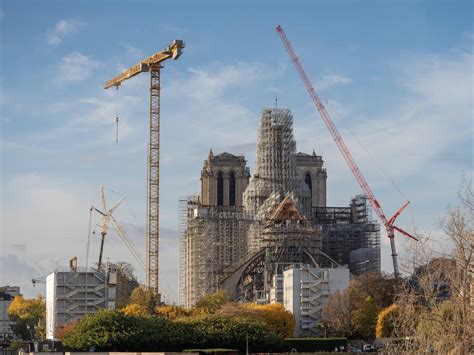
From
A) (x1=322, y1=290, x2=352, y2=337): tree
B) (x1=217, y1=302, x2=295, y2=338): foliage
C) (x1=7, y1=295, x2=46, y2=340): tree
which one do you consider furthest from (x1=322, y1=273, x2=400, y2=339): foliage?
(x1=7, y1=295, x2=46, y2=340): tree

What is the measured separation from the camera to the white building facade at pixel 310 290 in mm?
136750

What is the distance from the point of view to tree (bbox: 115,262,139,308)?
6038 inches

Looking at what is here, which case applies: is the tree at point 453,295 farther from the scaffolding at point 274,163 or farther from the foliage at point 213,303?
the scaffolding at point 274,163

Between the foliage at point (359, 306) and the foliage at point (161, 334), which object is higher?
the foliage at point (359, 306)

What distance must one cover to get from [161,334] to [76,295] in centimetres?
4397

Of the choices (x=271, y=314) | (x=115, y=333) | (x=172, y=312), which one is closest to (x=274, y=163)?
(x=271, y=314)

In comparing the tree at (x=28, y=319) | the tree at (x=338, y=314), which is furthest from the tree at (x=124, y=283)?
the tree at (x=338, y=314)

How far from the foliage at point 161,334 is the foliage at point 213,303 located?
109ft

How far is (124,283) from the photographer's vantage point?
163 m

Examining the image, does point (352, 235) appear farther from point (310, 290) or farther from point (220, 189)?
point (310, 290)

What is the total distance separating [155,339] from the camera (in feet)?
305

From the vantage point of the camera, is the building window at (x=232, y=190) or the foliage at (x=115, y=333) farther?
the building window at (x=232, y=190)

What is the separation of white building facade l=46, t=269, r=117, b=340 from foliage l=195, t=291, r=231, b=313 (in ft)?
37.0

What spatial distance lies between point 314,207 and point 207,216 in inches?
951
